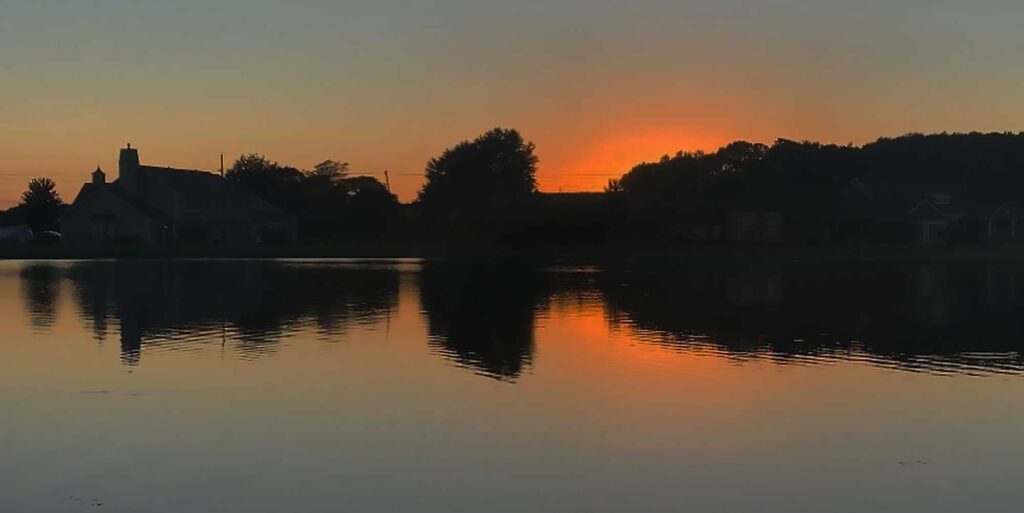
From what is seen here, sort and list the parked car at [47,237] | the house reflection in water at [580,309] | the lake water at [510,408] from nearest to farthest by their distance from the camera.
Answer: the lake water at [510,408] < the house reflection in water at [580,309] < the parked car at [47,237]

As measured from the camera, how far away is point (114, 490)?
10.1 meters

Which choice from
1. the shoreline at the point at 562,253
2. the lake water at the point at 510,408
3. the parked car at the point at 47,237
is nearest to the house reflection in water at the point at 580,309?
A: the lake water at the point at 510,408

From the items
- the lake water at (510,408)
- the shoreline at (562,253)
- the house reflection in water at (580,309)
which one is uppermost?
the shoreline at (562,253)

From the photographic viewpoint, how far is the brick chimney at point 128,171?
3538 inches

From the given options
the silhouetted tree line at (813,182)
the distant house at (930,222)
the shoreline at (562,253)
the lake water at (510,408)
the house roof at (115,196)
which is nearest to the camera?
the lake water at (510,408)

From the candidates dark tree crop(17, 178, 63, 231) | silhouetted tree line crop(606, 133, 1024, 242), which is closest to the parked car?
dark tree crop(17, 178, 63, 231)

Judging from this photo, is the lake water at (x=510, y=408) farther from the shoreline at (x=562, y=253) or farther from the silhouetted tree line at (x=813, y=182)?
the silhouetted tree line at (x=813, y=182)

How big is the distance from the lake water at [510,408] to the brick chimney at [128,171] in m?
62.5

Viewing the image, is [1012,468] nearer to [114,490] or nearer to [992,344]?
[114,490]

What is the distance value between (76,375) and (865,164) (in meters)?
112

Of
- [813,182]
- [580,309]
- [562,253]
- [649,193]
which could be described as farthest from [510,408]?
[813,182]

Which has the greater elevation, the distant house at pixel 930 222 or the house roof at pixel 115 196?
the house roof at pixel 115 196

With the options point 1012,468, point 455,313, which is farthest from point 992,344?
point 455,313

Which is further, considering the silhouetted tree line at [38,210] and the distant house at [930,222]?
the silhouetted tree line at [38,210]
